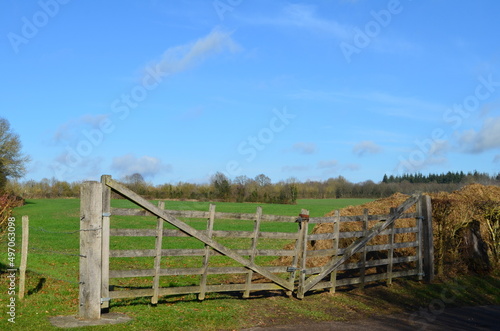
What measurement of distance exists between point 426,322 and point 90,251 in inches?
268

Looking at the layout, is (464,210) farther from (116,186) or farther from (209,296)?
(116,186)

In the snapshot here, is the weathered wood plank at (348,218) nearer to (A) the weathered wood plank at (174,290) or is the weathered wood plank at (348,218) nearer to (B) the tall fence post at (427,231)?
(B) the tall fence post at (427,231)

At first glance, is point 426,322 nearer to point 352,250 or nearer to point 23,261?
point 352,250

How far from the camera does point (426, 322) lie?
10.7m

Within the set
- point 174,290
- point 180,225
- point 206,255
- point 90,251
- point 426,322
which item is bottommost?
point 426,322

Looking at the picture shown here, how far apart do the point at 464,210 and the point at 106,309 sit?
11430mm

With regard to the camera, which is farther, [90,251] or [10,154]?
[10,154]

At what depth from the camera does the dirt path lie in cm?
983

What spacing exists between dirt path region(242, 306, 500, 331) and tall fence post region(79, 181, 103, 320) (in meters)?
2.83

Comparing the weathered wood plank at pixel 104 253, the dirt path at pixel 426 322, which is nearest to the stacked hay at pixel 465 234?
the dirt path at pixel 426 322

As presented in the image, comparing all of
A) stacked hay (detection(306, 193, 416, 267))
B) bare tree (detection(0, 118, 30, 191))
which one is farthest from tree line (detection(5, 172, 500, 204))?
stacked hay (detection(306, 193, 416, 267))

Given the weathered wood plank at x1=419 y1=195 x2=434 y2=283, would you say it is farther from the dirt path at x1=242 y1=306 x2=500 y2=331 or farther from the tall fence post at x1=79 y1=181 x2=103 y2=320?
the tall fence post at x1=79 y1=181 x2=103 y2=320

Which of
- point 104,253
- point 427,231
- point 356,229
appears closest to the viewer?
point 104,253

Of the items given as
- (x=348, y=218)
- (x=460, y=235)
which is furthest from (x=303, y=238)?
(x=460, y=235)
